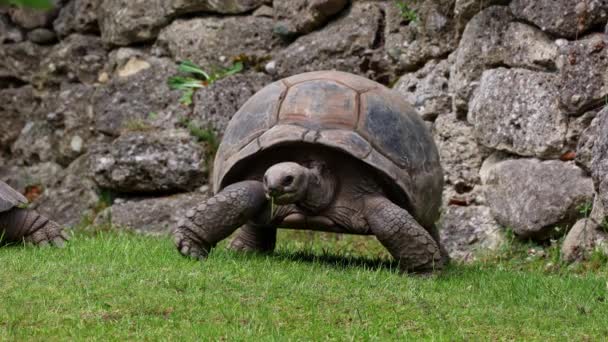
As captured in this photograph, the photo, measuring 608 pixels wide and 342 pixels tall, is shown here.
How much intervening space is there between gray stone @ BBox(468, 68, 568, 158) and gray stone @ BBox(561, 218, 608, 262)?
58 cm

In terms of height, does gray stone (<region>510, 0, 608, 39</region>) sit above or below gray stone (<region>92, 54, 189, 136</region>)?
above

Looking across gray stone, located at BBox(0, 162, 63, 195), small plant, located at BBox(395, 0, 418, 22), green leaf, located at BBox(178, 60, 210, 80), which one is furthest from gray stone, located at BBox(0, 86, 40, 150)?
small plant, located at BBox(395, 0, 418, 22)

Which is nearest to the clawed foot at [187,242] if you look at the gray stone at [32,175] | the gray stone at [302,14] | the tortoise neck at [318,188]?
the tortoise neck at [318,188]

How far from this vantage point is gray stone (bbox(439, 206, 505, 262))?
21.9 feet

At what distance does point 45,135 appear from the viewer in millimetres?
9414

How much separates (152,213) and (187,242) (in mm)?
2958

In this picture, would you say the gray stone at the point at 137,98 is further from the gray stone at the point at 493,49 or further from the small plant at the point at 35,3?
the small plant at the point at 35,3

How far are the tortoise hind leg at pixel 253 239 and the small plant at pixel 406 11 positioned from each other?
2.33 metres

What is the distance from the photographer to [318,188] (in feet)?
16.8

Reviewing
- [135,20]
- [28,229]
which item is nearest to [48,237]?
[28,229]

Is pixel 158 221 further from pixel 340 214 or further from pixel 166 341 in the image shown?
pixel 166 341

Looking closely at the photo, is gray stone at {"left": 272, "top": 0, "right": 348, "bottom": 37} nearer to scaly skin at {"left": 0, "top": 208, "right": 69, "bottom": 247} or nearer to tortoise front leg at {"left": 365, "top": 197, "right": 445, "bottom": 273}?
scaly skin at {"left": 0, "top": 208, "right": 69, "bottom": 247}

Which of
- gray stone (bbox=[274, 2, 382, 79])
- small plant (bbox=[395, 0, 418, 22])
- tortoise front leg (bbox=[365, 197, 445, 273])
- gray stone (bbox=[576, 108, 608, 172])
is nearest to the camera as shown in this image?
tortoise front leg (bbox=[365, 197, 445, 273])

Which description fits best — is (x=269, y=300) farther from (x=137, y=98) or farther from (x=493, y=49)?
(x=137, y=98)
